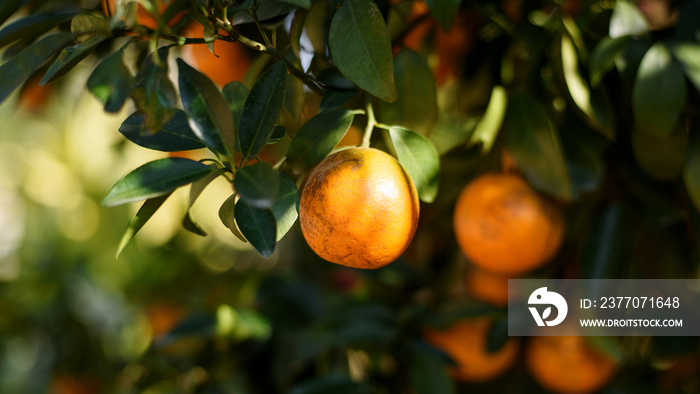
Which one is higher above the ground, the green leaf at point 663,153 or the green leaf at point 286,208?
the green leaf at point 286,208

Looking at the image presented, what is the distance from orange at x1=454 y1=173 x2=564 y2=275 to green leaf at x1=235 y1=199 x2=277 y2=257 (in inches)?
13.0

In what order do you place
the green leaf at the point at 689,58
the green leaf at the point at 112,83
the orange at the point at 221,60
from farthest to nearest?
the orange at the point at 221,60 < the green leaf at the point at 689,58 < the green leaf at the point at 112,83

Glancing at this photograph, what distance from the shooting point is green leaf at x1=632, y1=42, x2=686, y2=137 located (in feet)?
1.70

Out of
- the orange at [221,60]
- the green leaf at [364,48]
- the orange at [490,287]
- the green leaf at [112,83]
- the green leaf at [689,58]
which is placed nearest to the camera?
the green leaf at [112,83]

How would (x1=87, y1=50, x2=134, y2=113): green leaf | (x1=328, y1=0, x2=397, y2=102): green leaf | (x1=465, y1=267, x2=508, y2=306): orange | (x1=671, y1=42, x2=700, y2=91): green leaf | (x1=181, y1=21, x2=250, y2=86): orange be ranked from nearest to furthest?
Answer: (x1=87, y1=50, x2=134, y2=113): green leaf → (x1=328, y1=0, x2=397, y2=102): green leaf → (x1=671, y1=42, x2=700, y2=91): green leaf → (x1=181, y1=21, x2=250, y2=86): orange → (x1=465, y1=267, x2=508, y2=306): orange

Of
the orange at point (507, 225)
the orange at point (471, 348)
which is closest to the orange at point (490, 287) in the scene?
the orange at point (471, 348)

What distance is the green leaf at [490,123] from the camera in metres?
0.62

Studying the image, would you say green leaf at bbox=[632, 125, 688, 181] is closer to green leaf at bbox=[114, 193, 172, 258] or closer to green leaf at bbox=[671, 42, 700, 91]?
green leaf at bbox=[671, 42, 700, 91]

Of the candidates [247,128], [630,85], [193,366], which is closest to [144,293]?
[193,366]

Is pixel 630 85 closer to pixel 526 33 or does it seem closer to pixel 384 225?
pixel 526 33

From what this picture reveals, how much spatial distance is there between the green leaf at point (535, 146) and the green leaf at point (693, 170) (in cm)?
12

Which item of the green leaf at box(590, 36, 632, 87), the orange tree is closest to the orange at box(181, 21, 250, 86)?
the orange tree

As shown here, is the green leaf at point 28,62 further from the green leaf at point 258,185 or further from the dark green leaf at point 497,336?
the dark green leaf at point 497,336

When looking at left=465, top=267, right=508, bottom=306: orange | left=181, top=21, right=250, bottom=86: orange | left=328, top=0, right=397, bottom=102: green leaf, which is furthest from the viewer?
left=465, top=267, right=508, bottom=306: orange
